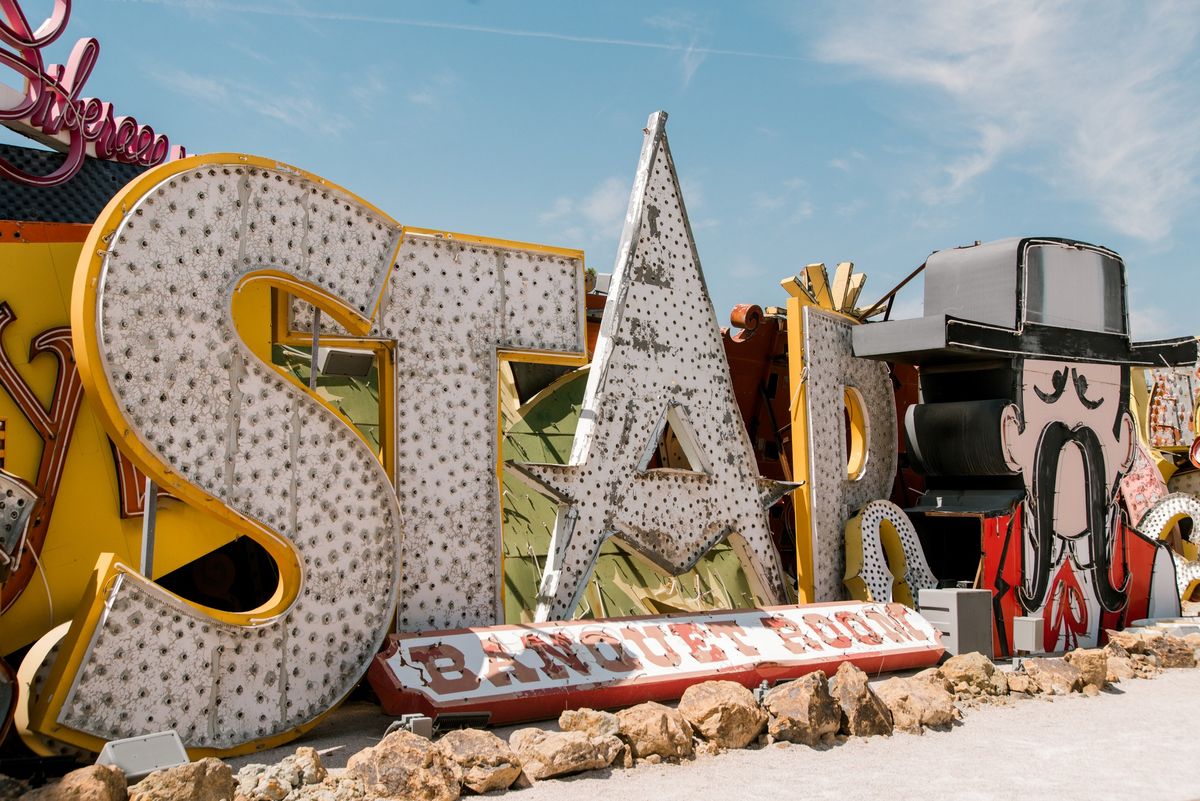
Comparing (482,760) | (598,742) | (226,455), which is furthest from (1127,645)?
(226,455)

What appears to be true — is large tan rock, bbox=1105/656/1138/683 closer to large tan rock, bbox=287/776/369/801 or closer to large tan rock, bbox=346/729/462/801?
large tan rock, bbox=346/729/462/801

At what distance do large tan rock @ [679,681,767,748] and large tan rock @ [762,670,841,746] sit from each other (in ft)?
0.31

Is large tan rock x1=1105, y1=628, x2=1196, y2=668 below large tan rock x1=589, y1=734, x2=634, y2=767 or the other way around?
below

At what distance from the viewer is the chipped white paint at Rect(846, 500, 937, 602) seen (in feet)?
30.9

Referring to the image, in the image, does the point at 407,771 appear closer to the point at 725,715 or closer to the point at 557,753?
the point at 557,753

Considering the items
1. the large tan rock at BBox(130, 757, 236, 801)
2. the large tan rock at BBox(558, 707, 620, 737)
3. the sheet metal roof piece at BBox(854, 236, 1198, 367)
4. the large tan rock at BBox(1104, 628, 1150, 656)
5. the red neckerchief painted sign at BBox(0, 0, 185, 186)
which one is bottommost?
the large tan rock at BBox(1104, 628, 1150, 656)

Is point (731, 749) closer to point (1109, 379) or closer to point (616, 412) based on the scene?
point (616, 412)

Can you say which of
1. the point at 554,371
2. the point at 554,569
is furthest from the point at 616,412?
the point at 554,371

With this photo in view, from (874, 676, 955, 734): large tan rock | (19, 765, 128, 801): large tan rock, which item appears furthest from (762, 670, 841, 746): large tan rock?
(19, 765, 128, 801): large tan rock

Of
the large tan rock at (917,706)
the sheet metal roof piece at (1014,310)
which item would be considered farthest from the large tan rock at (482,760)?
the sheet metal roof piece at (1014,310)

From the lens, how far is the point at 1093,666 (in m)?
8.02

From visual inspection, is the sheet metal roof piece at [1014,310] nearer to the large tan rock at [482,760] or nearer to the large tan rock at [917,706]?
the large tan rock at [917,706]

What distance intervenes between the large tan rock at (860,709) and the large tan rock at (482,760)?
2208 millimetres

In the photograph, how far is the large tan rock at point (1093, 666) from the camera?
26.2 feet
